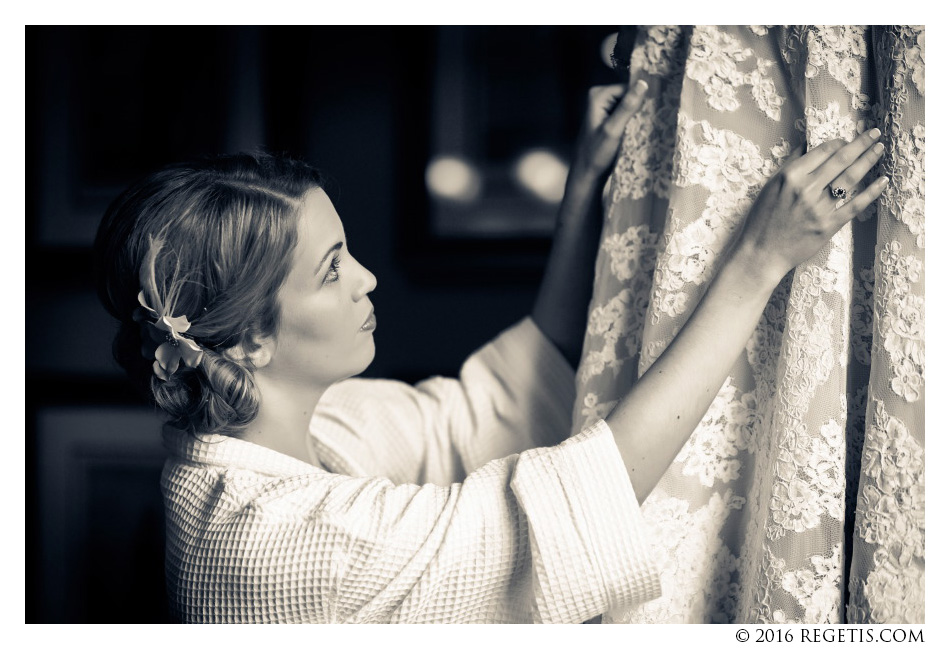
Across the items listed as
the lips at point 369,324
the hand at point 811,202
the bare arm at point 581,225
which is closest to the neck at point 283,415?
the lips at point 369,324

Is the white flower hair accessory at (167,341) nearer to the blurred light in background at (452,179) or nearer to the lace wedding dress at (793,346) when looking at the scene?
the lace wedding dress at (793,346)

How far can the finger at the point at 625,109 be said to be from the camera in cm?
93

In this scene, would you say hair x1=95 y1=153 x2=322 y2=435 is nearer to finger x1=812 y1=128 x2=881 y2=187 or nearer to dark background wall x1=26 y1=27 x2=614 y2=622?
dark background wall x1=26 y1=27 x2=614 y2=622

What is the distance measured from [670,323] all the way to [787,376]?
0.45 feet

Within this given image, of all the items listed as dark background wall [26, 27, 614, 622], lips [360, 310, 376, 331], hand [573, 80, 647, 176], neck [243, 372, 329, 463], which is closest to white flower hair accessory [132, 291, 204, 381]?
neck [243, 372, 329, 463]

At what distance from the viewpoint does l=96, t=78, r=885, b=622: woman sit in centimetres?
75

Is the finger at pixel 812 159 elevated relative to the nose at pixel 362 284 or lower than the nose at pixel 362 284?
elevated

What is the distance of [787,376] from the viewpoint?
2.50 feet

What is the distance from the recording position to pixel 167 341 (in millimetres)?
862

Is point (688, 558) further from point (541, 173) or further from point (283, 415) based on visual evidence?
point (541, 173)

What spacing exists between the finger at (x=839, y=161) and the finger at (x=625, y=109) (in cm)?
28

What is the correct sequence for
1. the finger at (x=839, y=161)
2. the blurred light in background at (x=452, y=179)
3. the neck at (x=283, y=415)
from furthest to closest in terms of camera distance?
the blurred light in background at (x=452, y=179) < the neck at (x=283, y=415) < the finger at (x=839, y=161)
